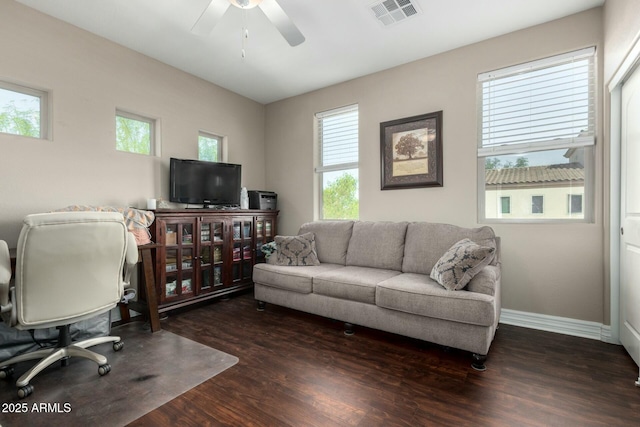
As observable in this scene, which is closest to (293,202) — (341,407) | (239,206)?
(239,206)

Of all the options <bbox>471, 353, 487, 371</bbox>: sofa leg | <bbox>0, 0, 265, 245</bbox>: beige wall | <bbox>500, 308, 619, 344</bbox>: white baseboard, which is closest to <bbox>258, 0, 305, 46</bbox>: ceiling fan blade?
<bbox>0, 0, 265, 245</bbox>: beige wall

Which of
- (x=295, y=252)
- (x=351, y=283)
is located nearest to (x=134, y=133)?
(x=295, y=252)

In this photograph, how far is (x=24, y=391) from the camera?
1688 millimetres

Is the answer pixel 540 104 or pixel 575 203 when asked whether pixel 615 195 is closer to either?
pixel 575 203

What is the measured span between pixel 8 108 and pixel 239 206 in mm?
2266

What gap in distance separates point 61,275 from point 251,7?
2190mm

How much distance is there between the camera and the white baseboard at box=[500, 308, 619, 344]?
2.44 meters

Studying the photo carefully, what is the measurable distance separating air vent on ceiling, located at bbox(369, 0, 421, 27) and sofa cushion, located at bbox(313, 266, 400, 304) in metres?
2.31

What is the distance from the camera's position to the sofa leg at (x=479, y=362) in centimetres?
200

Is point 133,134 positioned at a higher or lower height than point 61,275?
higher

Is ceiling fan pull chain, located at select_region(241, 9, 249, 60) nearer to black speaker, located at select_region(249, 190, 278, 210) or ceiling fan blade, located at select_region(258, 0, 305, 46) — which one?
ceiling fan blade, located at select_region(258, 0, 305, 46)

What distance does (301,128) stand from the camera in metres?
4.32

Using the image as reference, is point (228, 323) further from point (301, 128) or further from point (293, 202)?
point (301, 128)

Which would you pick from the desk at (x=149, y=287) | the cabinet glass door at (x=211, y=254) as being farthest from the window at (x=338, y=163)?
the desk at (x=149, y=287)
